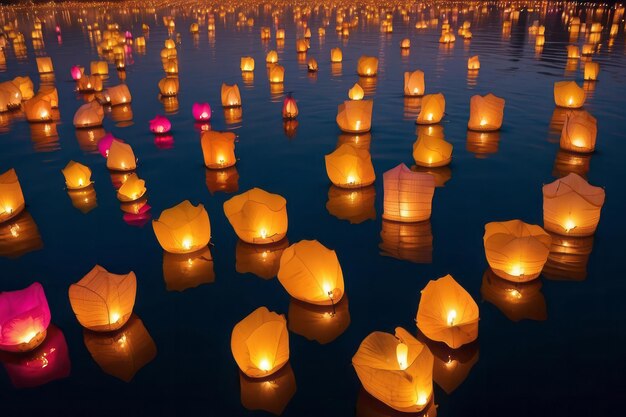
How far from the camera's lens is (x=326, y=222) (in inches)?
384

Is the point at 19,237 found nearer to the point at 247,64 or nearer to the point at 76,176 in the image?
the point at 76,176

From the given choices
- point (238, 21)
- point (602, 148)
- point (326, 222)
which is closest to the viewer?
point (326, 222)

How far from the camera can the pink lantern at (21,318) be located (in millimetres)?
6168

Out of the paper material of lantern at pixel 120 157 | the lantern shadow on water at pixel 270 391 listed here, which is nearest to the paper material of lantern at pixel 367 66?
the paper material of lantern at pixel 120 157

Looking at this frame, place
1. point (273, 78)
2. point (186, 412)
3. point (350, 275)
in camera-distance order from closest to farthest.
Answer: point (186, 412) → point (350, 275) → point (273, 78)

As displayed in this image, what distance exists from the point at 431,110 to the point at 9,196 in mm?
11669

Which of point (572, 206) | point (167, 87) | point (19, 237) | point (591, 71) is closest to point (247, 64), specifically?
point (167, 87)

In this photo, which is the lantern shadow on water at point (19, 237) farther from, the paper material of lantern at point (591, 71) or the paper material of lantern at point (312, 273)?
the paper material of lantern at point (591, 71)

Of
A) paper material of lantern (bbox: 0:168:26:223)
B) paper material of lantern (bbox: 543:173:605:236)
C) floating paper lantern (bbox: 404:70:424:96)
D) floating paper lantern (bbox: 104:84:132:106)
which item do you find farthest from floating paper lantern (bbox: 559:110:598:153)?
floating paper lantern (bbox: 104:84:132:106)

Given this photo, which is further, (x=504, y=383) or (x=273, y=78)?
(x=273, y=78)

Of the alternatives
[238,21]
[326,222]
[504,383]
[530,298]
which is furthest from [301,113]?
[238,21]

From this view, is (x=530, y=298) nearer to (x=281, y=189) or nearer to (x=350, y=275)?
(x=350, y=275)

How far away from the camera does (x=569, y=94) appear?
17109 mm

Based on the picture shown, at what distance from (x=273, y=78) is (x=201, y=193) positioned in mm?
12907
